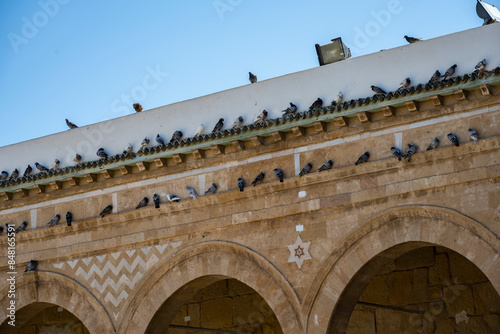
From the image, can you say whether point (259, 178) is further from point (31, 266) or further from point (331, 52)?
point (31, 266)

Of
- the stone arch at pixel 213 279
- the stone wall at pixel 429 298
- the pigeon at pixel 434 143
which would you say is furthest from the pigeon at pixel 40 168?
the pigeon at pixel 434 143

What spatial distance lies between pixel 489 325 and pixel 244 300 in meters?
3.67

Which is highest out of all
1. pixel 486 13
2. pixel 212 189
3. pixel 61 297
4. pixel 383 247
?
pixel 486 13

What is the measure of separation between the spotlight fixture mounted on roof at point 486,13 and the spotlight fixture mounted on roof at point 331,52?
1905mm

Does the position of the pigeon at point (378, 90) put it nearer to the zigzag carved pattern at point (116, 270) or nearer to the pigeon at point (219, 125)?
the pigeon at point (219, 125)

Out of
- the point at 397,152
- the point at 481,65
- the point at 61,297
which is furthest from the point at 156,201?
the point at 481,65

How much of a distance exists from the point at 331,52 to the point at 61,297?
5120 millimetres

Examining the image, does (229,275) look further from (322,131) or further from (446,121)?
(446,121)

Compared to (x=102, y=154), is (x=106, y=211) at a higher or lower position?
lower

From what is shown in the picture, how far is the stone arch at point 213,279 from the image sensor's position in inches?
479

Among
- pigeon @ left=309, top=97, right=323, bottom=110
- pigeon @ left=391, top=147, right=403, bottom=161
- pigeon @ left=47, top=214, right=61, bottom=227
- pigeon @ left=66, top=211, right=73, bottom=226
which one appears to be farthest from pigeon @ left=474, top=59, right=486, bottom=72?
pigeon @ left=47, top=214, right=61, bottom=227

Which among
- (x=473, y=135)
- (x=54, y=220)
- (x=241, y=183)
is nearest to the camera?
(x=473, y=135)

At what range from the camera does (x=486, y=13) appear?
12.3m

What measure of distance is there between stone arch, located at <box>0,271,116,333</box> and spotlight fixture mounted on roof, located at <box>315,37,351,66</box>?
456cm
